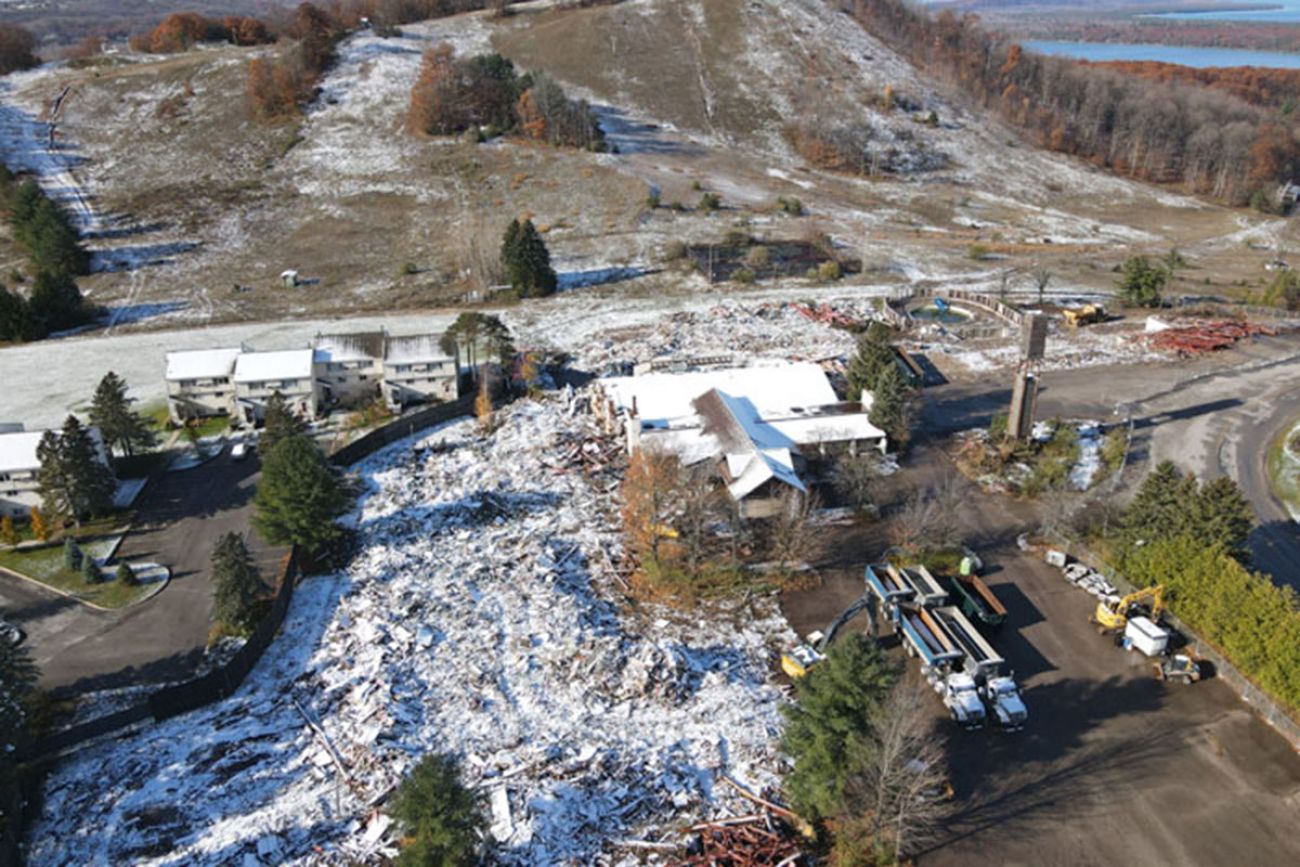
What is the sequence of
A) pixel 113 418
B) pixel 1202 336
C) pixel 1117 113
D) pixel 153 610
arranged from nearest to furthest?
pixel 153 610, pixel 113 418, pixel 1202 336, pixel 1117 113

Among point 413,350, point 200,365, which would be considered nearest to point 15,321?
point 200,365

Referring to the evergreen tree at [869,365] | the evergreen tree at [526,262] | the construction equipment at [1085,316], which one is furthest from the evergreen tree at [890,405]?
the evergreen tree at [526,262]

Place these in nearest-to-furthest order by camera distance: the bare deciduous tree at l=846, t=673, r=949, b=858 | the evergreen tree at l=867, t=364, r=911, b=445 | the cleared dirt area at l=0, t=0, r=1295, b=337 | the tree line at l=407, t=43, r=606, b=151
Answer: the bare deciduous tree at l=846, t=673, r=949, b=858 < the evergreen tree at l=867, t=364, r=911, b=445 < the cleared dirt area at l=0, t=0, r=1295, b=337 < the tree line at l=407, t=43, r=606, b=151

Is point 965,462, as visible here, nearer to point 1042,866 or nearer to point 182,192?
point 1042,866

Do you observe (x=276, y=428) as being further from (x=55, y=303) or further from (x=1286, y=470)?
(x=1286, y=470)

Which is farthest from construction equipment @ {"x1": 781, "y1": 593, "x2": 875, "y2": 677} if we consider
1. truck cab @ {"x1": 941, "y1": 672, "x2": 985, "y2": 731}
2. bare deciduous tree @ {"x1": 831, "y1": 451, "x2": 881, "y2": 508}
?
bare deciduous tree @ {"x1": 831, "y1": 451, "x2": 881, "y2": 508}

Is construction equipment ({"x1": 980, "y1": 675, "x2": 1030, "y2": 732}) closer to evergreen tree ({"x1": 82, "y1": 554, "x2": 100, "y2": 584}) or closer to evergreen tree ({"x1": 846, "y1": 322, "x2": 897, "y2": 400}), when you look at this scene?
evergreen tree ({"x1": 846, "y1": 322, "x2": 897, "y2": 400})
